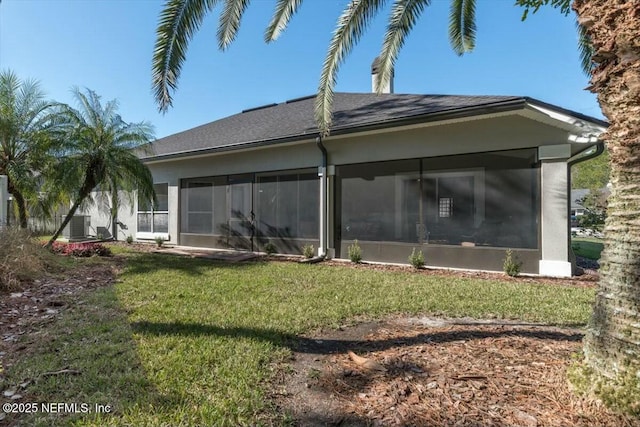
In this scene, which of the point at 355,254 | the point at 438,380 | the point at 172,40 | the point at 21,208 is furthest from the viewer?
the point at 21,208

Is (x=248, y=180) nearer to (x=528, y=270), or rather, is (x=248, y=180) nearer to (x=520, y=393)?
(x=528, y=270)

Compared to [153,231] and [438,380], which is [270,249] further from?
[438,380]

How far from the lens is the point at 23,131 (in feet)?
Answer: 30.6

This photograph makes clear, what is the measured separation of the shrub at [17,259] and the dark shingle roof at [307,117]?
4.94 m

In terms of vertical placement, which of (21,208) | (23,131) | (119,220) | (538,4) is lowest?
(119,220)

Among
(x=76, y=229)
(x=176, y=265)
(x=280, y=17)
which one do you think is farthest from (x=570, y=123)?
(x=76, y=229)

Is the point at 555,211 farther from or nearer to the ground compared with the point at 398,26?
nearer to the ground

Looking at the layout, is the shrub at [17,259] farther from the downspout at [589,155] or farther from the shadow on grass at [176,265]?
the downspout at [589,155]

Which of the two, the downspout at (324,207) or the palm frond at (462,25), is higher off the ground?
the palm frond at (462,25)

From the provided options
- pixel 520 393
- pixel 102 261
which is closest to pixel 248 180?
pixel 102 261

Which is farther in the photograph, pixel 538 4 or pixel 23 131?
pixel 23 131

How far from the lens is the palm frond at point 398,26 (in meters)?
6.08

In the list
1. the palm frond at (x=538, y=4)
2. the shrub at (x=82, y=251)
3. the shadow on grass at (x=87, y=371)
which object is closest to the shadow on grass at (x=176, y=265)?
the shrub at (x=82, y=251)

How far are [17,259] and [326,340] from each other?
6404 mm
